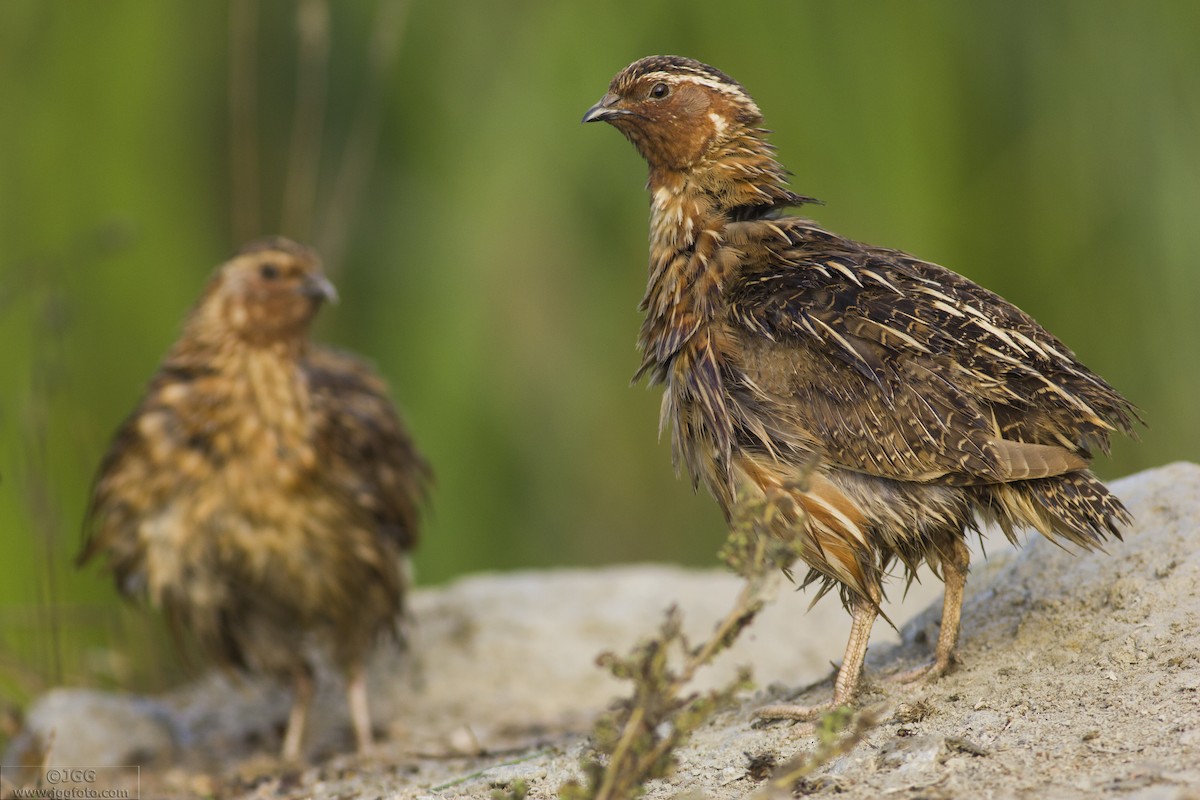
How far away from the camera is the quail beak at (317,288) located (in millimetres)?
5258

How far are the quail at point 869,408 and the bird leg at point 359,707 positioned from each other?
212 cm

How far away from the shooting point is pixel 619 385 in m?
6.10

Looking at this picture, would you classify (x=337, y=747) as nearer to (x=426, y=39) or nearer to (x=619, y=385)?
(x=619, y=385)

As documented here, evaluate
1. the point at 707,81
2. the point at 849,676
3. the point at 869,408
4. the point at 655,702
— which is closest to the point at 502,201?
the point at 707,81

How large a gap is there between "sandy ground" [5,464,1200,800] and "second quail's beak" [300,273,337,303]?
148 centimetres

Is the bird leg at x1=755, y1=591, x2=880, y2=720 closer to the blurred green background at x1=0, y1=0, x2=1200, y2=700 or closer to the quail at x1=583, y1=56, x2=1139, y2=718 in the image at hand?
the quail at x1=583, y1=56, x2=1139, y2=718

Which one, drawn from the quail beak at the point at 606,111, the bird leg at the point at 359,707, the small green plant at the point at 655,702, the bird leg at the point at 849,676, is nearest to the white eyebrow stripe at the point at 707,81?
the quail beak at the point at 606,111

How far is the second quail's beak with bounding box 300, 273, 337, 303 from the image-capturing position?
17.3ft

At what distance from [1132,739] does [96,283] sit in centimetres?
461

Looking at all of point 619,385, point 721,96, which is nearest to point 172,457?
point 619,385

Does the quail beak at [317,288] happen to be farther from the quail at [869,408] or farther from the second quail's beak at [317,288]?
the quail at [869,408]

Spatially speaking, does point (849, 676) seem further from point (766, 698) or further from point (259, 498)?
point (259, 498)

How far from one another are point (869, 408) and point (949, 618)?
57 centimetres

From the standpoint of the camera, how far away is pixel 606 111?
4145 mm
